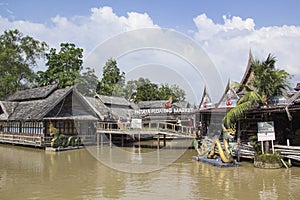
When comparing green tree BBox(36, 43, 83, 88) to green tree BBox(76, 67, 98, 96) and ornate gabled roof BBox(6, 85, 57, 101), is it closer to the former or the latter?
green tree BBox(76, 67, 98, 96)

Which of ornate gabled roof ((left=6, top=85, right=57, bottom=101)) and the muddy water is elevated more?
ornate gabled roof ((left=6, top=85, right=57, bottom=101))

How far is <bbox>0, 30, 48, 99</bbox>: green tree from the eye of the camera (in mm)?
37531

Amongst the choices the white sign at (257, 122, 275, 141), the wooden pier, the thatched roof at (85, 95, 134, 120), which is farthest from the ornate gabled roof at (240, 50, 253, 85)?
the wooden pier

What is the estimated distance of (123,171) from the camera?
587 inches

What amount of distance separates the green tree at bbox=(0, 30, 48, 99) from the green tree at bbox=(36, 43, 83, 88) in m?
1.46

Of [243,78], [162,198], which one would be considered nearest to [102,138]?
[243,78]

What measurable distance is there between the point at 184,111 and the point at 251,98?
16.9 meters

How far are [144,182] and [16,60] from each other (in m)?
33.0

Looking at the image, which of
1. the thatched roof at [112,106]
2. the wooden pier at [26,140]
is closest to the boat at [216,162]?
the wooden pier at [26,140]

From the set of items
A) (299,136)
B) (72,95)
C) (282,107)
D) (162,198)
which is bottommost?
(162,198)

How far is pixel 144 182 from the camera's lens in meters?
12.5

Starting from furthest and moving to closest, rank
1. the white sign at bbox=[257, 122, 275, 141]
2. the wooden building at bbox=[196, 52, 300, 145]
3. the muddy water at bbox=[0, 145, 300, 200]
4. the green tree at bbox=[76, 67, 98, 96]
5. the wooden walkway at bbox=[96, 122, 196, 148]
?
the green tree at bbox=[76, 67, 98, 96] < the wooden walkway at bbox=[96, 122, 196, 148] < the wooden building at bbox=[196, 52, 300, 145] < the white sign at bbox=[257, 122, 275, 141] < the muddy water at bbox=[0, 145, 300, 200]

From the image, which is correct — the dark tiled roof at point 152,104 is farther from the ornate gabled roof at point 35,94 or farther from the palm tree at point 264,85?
the palm tree at point 264,85

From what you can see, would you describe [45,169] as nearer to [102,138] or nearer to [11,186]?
[11,186]
